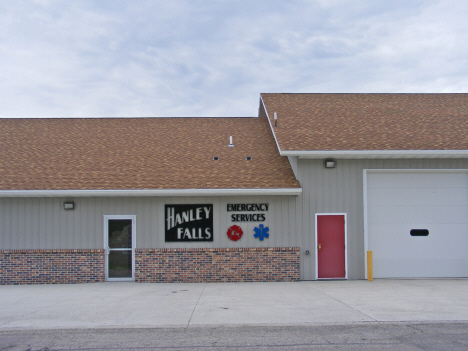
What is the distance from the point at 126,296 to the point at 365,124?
991cm

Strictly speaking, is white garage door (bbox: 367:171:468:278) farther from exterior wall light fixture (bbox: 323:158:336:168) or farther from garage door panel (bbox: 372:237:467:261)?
exterior wall light fixture (bbox: 323:158:336:168)

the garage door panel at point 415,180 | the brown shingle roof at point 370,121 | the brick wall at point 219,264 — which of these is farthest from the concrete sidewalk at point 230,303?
the brown shingle roof at point 370,121

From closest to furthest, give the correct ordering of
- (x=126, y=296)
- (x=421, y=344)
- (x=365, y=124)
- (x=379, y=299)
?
1. (x=421, y=344)
2. (x=379, y=299)
3. (x=126, y=296)
4. (x=365, y=124)

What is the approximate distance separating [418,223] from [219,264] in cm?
640

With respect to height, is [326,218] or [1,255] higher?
[326,218]

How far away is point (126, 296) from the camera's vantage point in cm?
1134

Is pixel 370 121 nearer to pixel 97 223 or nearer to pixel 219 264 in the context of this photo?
pixel 219 264

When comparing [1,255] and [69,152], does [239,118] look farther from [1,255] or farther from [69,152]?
[1,255]

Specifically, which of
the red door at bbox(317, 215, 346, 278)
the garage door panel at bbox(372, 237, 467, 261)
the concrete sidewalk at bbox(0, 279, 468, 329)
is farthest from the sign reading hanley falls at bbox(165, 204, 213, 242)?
the garage door panel at bbox(372, 237, 467, 261)

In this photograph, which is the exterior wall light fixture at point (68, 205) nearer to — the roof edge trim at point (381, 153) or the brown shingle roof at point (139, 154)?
the brown shingle roof at point (139, 154)

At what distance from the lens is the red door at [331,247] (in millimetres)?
14188

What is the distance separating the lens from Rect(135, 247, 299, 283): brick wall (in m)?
14.1

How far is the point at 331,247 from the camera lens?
1423 cm

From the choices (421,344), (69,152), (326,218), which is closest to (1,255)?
(69,152)
